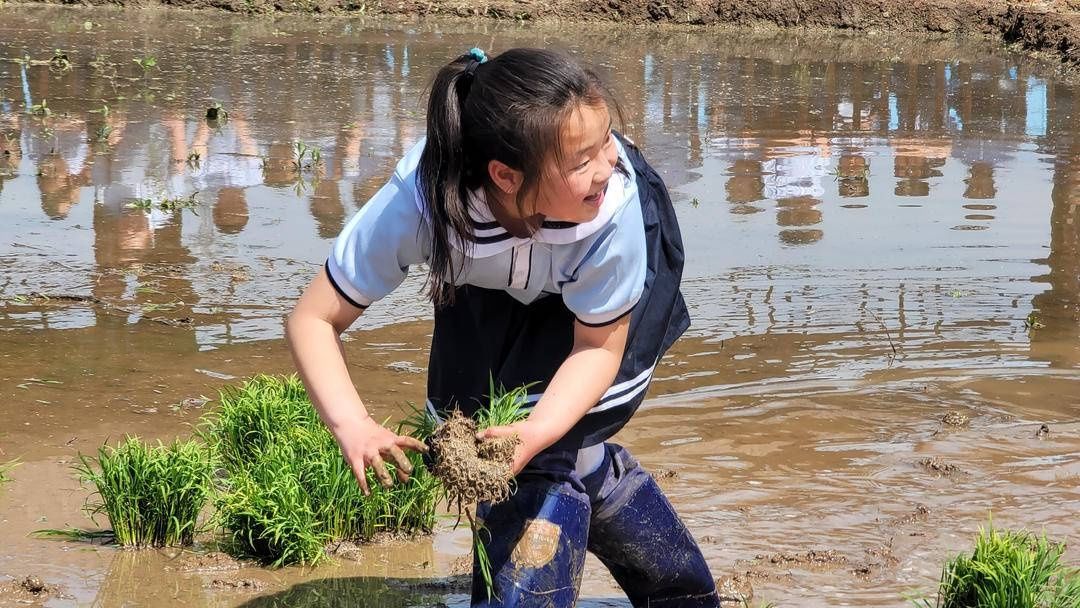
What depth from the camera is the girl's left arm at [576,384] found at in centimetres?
239

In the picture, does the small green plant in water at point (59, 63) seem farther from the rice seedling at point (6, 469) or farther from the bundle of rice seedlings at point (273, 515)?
the bundle of rice seedlings at point (273, 515)

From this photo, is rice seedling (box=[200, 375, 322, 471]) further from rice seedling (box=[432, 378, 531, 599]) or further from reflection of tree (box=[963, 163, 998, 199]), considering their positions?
reflection of tree (box=[963, 163, 998, 199])

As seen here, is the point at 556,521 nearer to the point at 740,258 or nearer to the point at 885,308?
the point at 885,308

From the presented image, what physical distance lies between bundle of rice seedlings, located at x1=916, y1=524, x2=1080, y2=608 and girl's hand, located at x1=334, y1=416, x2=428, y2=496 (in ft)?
4.64

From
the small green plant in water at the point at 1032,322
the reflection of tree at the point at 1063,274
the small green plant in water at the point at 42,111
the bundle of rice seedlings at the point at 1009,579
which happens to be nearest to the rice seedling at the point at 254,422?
the bundle of rice seedlings at the point at 1009,579

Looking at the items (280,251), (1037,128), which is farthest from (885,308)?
(1037,128)

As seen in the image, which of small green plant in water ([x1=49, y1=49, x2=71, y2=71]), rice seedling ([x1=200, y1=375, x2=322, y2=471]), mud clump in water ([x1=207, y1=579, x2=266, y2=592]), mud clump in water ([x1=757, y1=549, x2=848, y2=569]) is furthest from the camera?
small green plant in water ([x1=49, y1=49, x2=71, y2=71])

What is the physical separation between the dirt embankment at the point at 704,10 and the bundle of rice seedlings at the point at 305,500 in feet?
53.7

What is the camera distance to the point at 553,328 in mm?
2662

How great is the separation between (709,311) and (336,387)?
3919mm

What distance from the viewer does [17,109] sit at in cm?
1068

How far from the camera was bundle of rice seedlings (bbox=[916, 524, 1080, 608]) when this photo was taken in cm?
288

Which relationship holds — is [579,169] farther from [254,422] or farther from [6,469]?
[6,469]

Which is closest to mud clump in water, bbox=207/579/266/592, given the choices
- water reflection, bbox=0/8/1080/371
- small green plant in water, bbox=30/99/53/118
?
water reflection, bbox=0/8/1080/371
